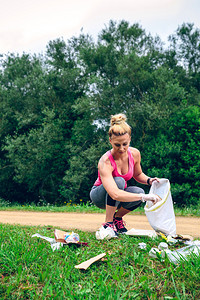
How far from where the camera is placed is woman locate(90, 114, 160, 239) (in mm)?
3859

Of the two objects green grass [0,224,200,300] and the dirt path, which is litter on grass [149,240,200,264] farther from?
the dirt path

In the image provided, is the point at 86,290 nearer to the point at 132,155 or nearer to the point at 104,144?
the point at 132,155

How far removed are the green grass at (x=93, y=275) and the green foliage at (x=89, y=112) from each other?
33.7 feet

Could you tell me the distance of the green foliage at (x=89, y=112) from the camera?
45.7 feet

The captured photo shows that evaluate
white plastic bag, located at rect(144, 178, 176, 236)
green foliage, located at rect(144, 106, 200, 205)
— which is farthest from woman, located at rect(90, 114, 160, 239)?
green foliage, located at rect(144, 106, 200, 205)

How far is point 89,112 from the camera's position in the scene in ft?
54.0

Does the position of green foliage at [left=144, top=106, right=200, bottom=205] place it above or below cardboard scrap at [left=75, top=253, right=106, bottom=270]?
above

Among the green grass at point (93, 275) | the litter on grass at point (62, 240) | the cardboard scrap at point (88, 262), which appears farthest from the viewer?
the litter on grass at point (62, 240)

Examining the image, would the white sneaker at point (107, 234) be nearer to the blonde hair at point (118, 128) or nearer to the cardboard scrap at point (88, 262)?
the cardboard scrap at point (88, 262)

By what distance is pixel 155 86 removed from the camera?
50.5 feet

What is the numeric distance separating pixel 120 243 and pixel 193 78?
17925 millimetres

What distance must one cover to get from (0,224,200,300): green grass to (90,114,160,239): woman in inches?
24.7

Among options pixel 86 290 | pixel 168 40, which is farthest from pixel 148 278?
pixel 168 40

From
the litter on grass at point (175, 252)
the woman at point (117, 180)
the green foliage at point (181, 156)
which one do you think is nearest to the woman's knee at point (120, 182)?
the woman at point (117, 180)
